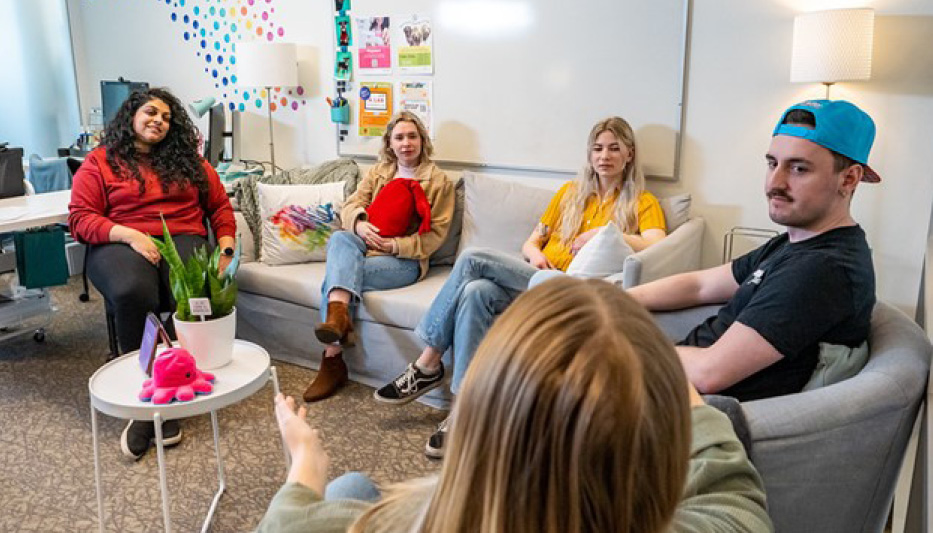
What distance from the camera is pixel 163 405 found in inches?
70.4

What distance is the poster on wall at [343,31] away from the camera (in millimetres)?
3754

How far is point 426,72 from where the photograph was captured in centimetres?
354

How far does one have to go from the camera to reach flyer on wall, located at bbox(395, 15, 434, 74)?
3500mm

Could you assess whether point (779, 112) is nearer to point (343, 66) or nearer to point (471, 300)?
point (471, 300)

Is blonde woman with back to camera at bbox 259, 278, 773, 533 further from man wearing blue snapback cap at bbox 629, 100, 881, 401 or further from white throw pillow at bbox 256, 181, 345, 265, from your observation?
white throw pillow at bbox 256, 181, 345, 265

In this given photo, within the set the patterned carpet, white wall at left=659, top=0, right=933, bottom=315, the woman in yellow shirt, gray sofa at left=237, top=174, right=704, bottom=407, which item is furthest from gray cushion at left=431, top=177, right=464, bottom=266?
white wall at left=659, top=0, right=933, bottom=315

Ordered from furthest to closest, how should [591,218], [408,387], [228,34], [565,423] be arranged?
[228,34], [591,218], [408,387], [565,423]

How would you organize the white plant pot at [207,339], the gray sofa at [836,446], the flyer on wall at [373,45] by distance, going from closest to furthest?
the gray sofa at [836,446]
the white plant pot at [207,339]
the flyer on wall at [373,45]

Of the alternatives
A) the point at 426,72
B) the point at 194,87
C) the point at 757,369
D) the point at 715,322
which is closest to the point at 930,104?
the point at 715,322

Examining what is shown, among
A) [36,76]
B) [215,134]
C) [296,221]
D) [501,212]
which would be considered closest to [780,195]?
[501,212]

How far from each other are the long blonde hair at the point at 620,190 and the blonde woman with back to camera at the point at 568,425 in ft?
7.19

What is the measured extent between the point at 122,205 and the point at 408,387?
4.73 ft

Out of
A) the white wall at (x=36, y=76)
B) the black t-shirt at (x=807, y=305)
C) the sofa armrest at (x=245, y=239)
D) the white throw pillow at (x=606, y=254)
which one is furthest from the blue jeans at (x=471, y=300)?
the white wall at (x=36, y=76)

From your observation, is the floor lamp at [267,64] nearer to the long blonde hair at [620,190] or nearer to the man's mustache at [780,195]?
the long blonde hair at [620,190]
